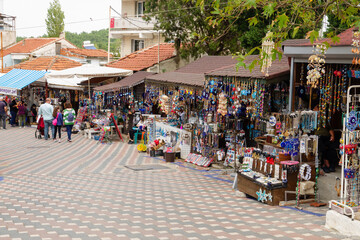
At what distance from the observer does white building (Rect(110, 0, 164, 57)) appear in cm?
3222

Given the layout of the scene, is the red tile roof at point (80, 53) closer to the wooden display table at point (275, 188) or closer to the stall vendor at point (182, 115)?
the stall vendor at point (182, 115)

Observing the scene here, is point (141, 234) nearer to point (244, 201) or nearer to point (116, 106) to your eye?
point (244, 201)

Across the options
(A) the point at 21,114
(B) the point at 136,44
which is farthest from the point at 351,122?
(B) the point at 136,44

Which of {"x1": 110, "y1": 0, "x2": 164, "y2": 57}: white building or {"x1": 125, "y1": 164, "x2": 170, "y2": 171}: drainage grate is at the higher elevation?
{"x1": 110, "y1": 0, "x2": 164, "y2": 57}: white building

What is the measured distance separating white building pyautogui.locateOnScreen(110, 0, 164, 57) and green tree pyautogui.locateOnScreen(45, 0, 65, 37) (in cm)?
2691

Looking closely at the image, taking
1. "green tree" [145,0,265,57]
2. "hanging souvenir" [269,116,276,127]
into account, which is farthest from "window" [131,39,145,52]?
"hanging souvenir" [269,116,276,127]

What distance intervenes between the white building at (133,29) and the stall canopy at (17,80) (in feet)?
30.7

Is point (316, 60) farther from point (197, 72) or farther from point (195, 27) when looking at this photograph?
point (195, 27)

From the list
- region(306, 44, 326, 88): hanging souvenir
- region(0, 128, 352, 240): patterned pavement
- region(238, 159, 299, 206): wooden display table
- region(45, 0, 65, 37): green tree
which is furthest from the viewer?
region(45, 0, 65, 37): green tree

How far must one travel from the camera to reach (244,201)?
9172mm

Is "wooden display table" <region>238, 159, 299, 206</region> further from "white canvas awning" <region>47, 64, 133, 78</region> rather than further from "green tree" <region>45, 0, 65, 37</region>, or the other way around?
"green tree" <region>45, 0, 65, 37</region>

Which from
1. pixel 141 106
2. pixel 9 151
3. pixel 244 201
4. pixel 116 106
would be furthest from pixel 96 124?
pixel 244 201

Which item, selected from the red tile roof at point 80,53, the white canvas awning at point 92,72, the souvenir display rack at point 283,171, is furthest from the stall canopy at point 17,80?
the red tile roof at point 80,53

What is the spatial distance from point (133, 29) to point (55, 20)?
2959 cm
